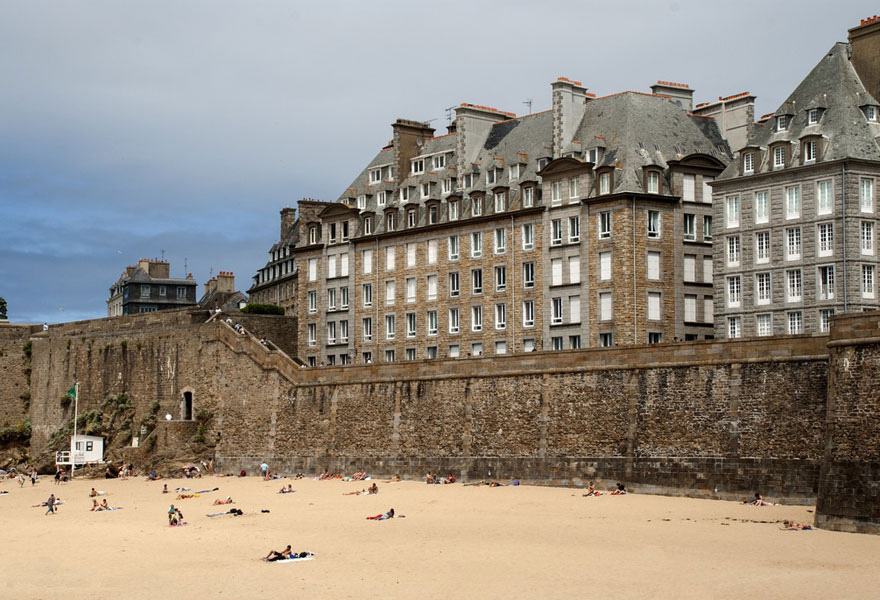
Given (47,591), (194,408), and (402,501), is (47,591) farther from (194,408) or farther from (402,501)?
(194,408)

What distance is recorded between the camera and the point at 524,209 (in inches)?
2309

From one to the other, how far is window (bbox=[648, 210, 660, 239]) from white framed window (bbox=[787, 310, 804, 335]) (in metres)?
7.82

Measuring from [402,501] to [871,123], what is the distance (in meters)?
23.2

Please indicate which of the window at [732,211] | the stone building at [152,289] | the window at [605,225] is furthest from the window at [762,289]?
the stone building at [152,289]

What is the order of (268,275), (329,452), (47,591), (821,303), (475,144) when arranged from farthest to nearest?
1. (268,275)
2. (475,144)
3. (329,452)
4. (821,303)
5. (47,591)

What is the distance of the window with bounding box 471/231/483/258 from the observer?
60.7 metres

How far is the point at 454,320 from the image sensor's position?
201 feet

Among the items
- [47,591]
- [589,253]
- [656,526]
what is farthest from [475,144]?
[47,591]

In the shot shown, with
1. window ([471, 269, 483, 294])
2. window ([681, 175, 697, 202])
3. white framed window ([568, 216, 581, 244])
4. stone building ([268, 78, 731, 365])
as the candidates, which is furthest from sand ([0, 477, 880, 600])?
window ([681, 175, 697, 202])

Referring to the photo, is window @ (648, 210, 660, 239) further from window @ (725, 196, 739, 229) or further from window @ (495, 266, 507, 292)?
window @ (495, 266, 507, 292)

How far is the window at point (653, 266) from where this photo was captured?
179ft

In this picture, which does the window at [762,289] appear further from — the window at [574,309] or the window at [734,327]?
the window at [574,309]

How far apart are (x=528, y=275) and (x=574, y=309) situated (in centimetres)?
335

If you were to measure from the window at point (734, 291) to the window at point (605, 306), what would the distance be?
5.20 m
